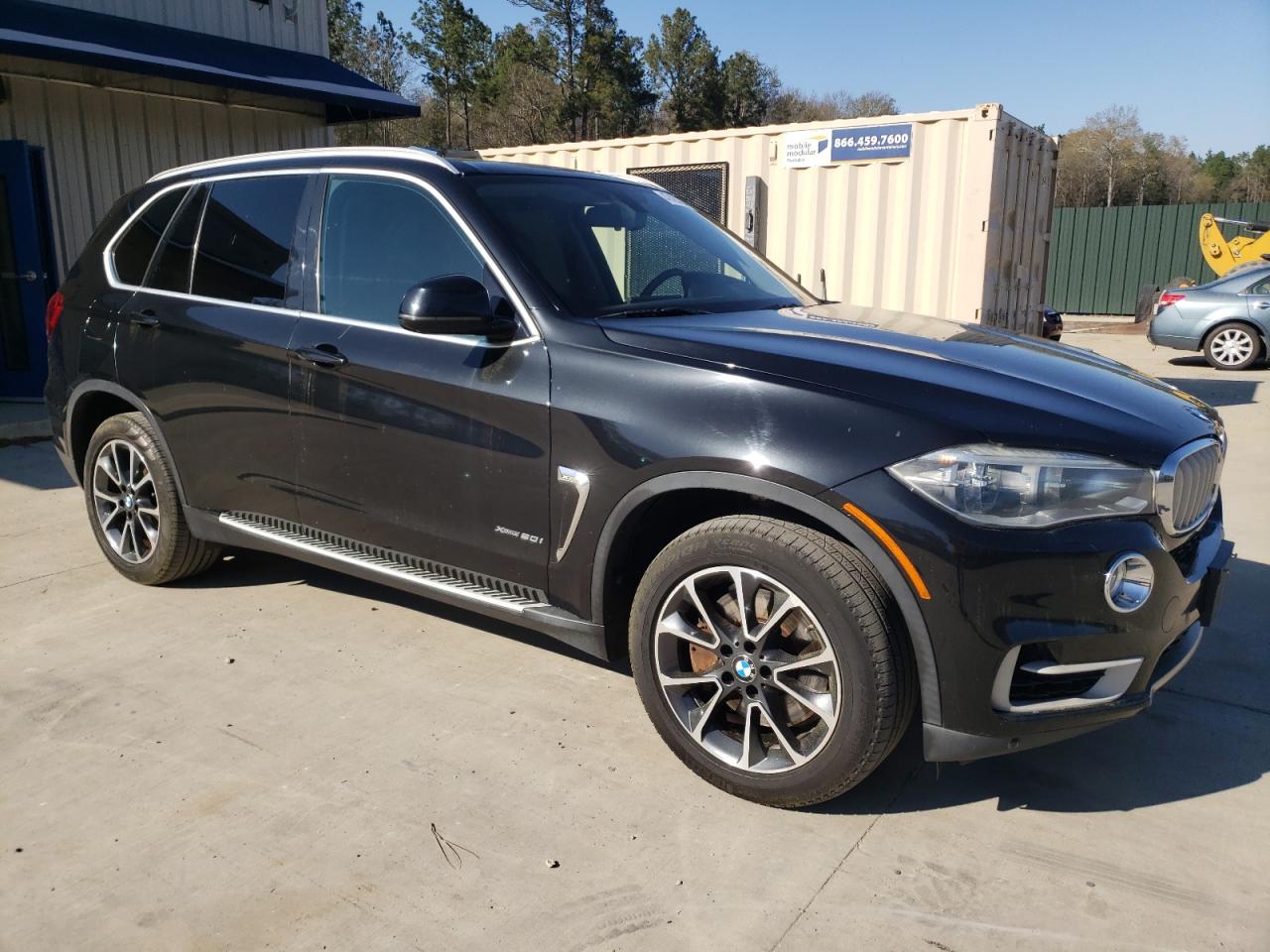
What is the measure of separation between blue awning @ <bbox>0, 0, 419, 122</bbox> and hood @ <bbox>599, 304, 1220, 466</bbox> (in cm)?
A: 835

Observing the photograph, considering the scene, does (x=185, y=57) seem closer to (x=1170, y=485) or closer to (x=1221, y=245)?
(x=1170, y=485)

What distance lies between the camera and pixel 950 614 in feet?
8.23

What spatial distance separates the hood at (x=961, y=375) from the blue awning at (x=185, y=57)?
329 inches

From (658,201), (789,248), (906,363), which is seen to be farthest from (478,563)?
(789,248)

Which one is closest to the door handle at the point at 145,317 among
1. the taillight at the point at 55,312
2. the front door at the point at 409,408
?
the taillight at the point at 55,312

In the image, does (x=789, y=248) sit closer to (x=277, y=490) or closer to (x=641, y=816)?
(x=277, y=490)

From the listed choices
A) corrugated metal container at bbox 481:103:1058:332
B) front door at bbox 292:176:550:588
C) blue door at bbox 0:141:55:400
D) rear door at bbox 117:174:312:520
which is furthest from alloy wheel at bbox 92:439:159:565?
blue door at bbox 0:141:55:400

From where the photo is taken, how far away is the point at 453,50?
4253 centimetres

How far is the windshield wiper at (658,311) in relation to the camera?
3314 mm

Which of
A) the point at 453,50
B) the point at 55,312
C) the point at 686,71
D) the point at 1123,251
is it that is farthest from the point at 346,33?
the point at 55,312

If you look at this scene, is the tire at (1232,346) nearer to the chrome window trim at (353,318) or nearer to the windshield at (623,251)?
the windshield at (623,251)

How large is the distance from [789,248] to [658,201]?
5655mm

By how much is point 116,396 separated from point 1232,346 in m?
14.2

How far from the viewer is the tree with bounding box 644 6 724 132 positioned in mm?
44406
